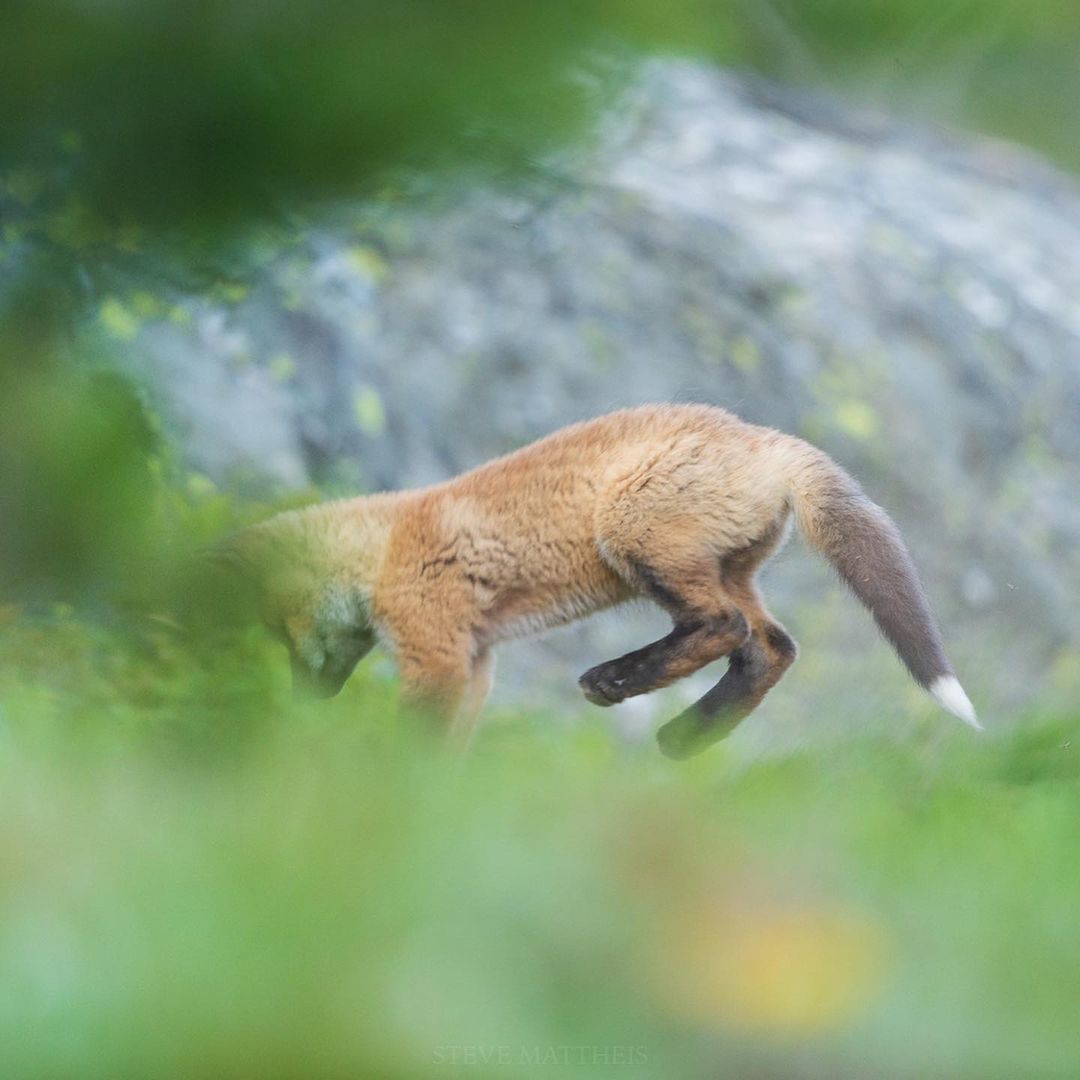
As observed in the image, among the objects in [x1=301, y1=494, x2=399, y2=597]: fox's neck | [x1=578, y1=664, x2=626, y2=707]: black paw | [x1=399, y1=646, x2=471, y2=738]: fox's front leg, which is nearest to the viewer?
[x1=578, y1=664, x2=626, y2=707]: black paw

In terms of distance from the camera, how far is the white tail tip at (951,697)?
13.1 feet

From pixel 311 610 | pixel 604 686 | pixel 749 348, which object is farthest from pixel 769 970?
pixel 749 348

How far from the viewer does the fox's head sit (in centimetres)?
454

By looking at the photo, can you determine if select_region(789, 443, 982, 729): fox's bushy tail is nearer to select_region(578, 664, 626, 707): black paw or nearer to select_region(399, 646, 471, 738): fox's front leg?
select_region(578, 664, 626, 707): black paw

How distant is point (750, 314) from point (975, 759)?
4.28 meters

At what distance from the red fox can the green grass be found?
8.41 feet

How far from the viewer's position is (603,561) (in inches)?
185

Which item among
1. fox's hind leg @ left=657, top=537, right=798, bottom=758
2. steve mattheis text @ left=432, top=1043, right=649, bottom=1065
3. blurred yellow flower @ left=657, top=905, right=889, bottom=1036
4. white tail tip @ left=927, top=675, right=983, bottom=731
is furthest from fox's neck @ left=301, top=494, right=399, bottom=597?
steve mattheis text @ left=432, top=1043, right=649, bottom=1065

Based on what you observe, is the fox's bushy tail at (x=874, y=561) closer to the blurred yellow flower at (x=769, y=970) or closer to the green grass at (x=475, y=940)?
the green grass at (x=475, y=940)

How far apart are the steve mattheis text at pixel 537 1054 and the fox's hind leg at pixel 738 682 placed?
11.4 feet

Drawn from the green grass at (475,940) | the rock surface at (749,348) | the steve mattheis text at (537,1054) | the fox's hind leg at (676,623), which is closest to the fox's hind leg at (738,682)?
the fox's hind leg at (676,623)

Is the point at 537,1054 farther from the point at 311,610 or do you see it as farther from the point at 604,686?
the point at 311,610

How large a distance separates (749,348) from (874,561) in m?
4.57

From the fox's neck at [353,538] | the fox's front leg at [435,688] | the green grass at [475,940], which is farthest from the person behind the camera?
the fox's neck at [353,538]
